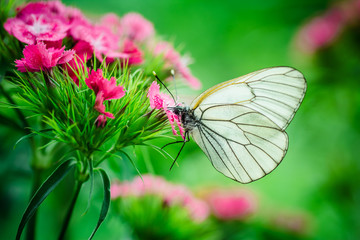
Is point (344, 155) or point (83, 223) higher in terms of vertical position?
point (344, 155)

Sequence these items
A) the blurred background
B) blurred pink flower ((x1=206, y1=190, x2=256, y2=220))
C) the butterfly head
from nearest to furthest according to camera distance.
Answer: the butterfly head, the blurred background, blurred pink flower ((x1=206, y1=190, x2=256, y2=220))

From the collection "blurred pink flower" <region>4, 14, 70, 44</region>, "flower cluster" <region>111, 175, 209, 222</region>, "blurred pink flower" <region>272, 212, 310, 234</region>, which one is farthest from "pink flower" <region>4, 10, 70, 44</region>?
"blurred pink flower" <region>272, 212, 310, 234</region>

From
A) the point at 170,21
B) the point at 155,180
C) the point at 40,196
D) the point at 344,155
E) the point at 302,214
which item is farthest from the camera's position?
the point at 170,21

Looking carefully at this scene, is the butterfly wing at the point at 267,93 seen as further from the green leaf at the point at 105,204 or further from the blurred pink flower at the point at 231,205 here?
the blurred pink flower at the point at 231,205

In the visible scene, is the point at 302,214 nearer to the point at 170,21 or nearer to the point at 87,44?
the point at 87,44

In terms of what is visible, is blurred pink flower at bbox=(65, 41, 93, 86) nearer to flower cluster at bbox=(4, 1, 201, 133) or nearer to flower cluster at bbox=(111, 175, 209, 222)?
flower cluster at bbox=(4, 1, 201, 133)

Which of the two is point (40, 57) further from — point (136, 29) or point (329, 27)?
point (329, 27)

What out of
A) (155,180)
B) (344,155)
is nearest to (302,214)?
(344,155)

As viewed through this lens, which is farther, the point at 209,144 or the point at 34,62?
the point at 209,144
